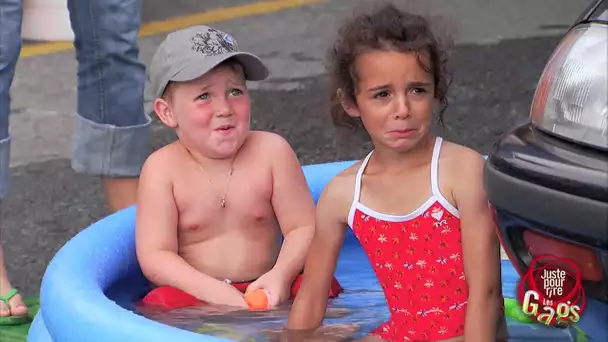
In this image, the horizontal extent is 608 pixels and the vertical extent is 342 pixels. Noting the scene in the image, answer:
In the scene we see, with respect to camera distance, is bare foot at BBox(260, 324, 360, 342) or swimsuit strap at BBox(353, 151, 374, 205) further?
bare foot at BBox(260, 324, 360, 342)

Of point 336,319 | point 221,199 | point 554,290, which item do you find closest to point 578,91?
point 554,290

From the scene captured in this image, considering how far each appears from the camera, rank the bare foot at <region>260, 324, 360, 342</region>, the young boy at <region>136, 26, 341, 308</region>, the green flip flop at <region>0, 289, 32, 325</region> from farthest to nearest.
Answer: the green flip flop at <region>0, 289, 32, 325</region> < the young boy at <region>136, 26, 341, 308</region> < the bare foot at <region>260, 324, 360, 342</region>

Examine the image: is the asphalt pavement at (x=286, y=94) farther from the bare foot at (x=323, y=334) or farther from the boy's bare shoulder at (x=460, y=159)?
the boy's bare shoulder at (x=460, y=159)

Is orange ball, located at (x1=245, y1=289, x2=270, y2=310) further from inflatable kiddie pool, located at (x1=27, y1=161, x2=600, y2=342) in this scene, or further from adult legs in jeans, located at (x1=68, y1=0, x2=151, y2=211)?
adult legs in jeans, located at (x1=68, y1=0, x2=151, y2=211)

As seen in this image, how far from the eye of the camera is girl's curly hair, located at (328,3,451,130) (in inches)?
103

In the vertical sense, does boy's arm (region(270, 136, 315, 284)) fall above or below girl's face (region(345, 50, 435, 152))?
below

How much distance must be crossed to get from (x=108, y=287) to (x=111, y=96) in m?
0.96

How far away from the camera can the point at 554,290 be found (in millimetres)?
2072

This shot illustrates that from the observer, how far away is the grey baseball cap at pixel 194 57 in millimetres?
3186

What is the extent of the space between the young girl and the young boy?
1.63 feet

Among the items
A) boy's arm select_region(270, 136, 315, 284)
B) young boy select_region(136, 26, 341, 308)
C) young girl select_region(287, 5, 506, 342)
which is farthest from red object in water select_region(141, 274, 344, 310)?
young girl select_region(287, 5, 506, 342)

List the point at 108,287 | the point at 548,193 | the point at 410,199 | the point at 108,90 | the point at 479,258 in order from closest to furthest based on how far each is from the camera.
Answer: the point at 548,193
the point at 479,258
the point at 410,199
the point at 108,287
the point at 108,90

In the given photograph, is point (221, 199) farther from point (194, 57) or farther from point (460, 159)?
point (460, 159)

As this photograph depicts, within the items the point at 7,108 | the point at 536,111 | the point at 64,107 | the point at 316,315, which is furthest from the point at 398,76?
the point at 64,107
